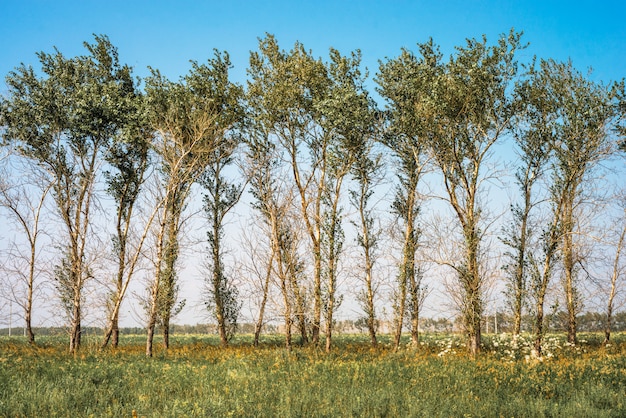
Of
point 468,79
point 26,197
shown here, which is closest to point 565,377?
point 468,79

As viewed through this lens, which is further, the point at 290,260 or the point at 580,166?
the point at 580,166

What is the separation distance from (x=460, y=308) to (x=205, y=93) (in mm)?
16361

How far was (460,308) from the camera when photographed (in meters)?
19.2

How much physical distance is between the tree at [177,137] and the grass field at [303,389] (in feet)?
16.6

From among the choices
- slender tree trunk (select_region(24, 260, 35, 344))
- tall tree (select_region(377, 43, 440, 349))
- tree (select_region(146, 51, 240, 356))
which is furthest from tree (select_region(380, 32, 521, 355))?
slender tree trunk (select_region(24, 260, 35, 344))

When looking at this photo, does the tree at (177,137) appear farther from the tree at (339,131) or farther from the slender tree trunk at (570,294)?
the slender tree trunk at (570,294)

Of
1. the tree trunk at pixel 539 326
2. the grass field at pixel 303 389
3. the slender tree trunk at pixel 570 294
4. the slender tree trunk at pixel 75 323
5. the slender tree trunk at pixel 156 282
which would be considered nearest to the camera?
the grass field at pixel 303 389

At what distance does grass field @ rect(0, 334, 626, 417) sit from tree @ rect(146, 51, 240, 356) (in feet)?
16.6

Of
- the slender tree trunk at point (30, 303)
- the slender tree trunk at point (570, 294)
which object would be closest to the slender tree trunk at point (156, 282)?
the slender tree trunk at point (30, 303)

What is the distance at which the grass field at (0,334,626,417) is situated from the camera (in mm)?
8938

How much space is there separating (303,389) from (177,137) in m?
12.0

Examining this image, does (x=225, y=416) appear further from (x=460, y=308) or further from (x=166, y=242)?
(x=166, y=242)

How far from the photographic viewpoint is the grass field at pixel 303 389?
29.3 feet

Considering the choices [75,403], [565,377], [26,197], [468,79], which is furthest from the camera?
[26,197]
